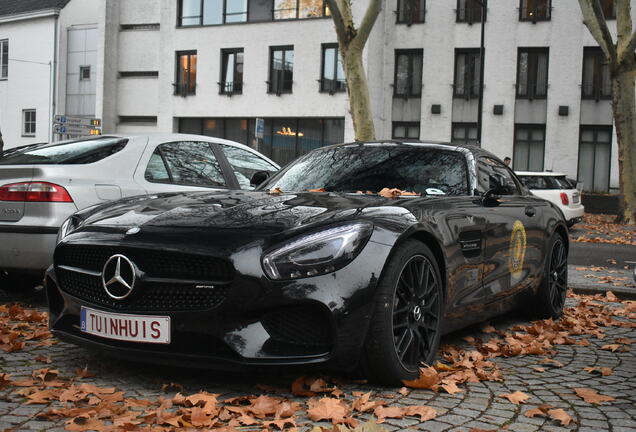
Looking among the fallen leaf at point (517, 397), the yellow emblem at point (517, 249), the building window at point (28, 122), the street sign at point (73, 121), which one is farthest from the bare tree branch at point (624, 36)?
the building window at point (28, 122)

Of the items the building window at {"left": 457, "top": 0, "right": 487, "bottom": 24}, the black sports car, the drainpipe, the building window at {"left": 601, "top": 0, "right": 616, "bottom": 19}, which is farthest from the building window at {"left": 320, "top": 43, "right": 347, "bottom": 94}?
the black sports car

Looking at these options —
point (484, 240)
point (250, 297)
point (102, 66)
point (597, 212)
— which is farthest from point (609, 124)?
point (250, 297)

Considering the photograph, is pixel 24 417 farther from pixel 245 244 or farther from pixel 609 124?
pixel 609 124

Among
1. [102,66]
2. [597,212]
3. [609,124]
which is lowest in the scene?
[597,212]

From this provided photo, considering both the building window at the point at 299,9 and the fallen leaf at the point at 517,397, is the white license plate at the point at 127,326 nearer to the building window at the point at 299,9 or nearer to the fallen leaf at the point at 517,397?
the fallen leaf at the point at 517,397

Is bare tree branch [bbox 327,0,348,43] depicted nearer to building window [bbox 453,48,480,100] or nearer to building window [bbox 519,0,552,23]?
building window [bbox 453,48,480,100]

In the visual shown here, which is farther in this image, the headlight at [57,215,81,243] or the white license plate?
the headlight at [57,215,81,243]

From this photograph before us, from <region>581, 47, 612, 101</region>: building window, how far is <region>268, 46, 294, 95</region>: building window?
1222cm

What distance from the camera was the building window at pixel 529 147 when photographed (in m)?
31.8

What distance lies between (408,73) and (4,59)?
76.2 feet

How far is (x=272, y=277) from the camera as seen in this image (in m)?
3.65

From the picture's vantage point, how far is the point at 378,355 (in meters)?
3.88

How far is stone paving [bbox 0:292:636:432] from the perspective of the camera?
3.54 meters

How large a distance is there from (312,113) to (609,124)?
475 inches
